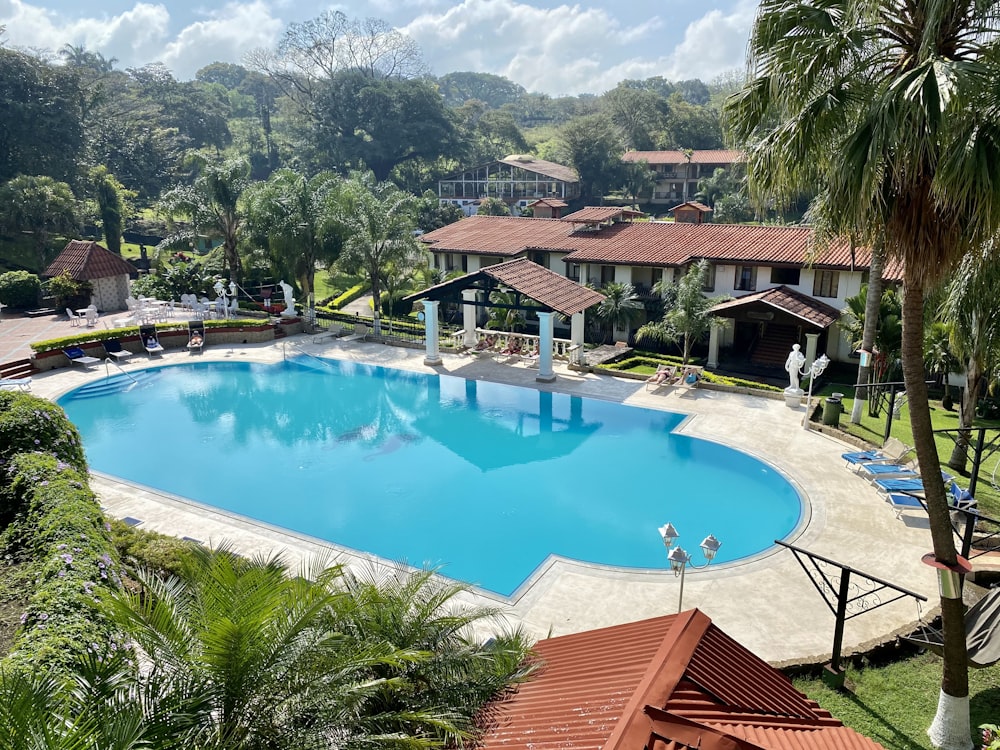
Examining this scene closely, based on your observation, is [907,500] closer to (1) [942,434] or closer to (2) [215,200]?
(1) [942,434]

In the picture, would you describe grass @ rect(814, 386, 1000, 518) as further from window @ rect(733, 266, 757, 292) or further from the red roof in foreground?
the red roof in foreground

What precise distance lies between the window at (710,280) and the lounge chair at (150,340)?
988 inches

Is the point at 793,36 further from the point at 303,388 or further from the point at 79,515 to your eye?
the point at 303,388

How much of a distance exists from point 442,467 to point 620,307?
15.3 m

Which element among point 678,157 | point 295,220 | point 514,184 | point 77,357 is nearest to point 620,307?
point 295,220

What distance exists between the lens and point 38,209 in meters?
41.2

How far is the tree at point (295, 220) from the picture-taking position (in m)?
36.7

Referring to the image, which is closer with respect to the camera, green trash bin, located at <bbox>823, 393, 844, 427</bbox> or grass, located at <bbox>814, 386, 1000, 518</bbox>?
grass, located at <bbox>814, 386, 1000, 518</bbox>

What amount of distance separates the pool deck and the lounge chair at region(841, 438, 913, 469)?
52 cm

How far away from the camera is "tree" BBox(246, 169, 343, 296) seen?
36.7m

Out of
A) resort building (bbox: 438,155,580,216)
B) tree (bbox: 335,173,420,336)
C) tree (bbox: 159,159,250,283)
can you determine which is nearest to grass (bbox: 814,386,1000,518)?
tree (bbox: 335,173,420,336)

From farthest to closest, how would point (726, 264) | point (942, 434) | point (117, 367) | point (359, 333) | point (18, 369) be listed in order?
point (359, 333) → point (726, 264) → point (117, 367) → point (18, 369) → point (942, 434)

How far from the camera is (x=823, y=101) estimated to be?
773cm

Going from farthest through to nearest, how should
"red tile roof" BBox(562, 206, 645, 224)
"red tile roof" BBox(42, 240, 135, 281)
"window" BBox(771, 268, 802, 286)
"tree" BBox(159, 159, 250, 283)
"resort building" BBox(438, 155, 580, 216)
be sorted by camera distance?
1. "resort building" BBox(438, 155, 580, 216)
2. "red tile roof" BBox(562, 206, 645, 224)
3. "tree" BBox(159, 159, 250, 283)
4. "red tile roof" BBox(42, 240, 135, 281)
5. "window" BBox(771, 268, 802, 286)
